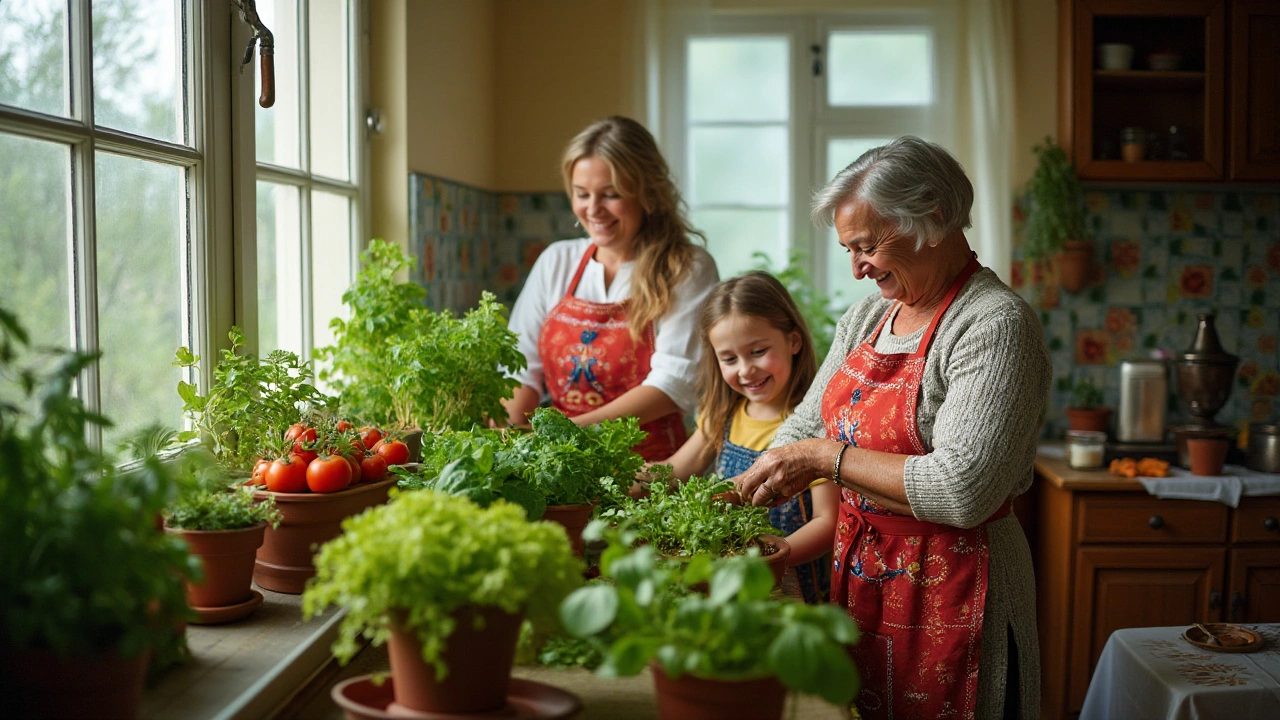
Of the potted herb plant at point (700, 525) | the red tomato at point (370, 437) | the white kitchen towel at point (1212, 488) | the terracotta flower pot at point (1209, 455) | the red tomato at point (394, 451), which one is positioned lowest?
the white kitchen towel at point (1212, 488)

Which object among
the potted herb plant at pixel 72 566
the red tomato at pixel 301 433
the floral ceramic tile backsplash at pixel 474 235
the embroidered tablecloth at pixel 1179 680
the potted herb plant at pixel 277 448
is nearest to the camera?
the potted herb plant at pixel 72 566

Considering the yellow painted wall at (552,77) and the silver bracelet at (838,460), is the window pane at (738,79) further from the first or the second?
the silver bracelet at (838,460)

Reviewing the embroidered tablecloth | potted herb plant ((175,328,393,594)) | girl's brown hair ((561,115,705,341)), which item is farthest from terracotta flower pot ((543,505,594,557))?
the embroidered tablecloth

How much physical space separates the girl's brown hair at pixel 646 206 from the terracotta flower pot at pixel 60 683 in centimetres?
179

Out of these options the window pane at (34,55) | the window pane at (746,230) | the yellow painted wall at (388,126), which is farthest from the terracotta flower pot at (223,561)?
the window pane at (746,230)

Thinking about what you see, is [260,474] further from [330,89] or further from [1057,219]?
[1057,219]

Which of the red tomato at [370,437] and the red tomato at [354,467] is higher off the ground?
the red tomato at [370,437]

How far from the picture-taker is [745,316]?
2383mm

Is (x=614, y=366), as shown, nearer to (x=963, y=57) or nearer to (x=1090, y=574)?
(x=1090, y=574)

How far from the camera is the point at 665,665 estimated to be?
3.39ft

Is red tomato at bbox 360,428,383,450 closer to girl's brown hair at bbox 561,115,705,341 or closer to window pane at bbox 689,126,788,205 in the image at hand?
girl's brown hair at bbox 561,115,705,341

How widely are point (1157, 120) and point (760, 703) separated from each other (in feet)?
12.9

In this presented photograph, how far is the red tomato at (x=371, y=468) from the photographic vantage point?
68.7 inches

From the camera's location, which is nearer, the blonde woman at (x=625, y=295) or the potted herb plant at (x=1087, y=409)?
the blonde woman at (x=625, y=295)
